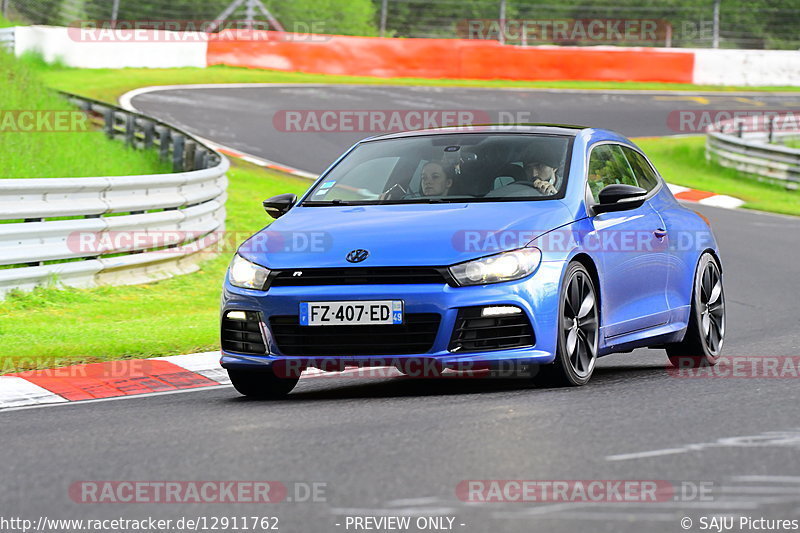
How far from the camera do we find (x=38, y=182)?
39.4 ft

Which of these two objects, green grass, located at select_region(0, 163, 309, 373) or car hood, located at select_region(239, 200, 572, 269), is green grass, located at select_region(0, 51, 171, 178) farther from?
car hood, located at select_region(239, 200, 572, 269)

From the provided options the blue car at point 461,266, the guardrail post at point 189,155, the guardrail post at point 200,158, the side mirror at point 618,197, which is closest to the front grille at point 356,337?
the blue car at point 461,266

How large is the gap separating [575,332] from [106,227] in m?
6.59

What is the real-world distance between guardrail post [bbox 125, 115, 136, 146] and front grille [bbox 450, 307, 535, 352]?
16.0 metres

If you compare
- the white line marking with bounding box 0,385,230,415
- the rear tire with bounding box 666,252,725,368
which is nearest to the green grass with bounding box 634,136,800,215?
the rear tire with bounding box 666,252,725,368

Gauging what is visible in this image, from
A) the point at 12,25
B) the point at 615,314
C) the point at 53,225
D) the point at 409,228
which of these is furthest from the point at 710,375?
the point at 12,25

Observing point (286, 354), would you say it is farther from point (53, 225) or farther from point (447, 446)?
point (53, 225)

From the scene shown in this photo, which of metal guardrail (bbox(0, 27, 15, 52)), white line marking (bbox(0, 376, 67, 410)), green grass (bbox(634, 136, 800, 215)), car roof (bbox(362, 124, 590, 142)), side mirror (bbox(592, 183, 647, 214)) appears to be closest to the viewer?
white line marking (bbox(0, 376, 67, 410))

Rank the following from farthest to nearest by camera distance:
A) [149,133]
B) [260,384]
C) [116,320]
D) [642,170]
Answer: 1. [149,133]
2. [116,320]
3. [642,170]
4. [260,384]

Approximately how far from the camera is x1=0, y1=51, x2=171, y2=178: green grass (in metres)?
16.7

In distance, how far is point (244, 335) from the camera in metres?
7.37

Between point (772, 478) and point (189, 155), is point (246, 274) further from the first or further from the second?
point (189, 155)

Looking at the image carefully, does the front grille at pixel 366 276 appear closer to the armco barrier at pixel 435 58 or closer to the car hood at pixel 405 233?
the car hood at pixel 405 233

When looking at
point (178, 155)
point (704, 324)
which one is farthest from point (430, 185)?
point (178, 155)
